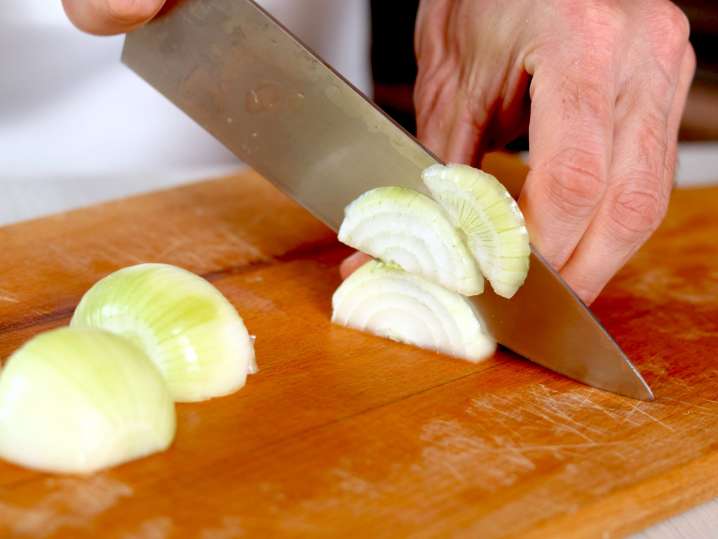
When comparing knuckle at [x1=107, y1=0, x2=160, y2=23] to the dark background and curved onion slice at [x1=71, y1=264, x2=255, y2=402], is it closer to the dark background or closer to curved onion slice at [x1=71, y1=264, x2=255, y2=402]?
curved onion slice at [x1=71, y1=264, x2=255, y2=402]

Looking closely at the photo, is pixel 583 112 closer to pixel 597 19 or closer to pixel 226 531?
pixel 597 19

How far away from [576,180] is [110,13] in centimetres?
62

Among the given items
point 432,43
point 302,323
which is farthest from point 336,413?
point 432,43

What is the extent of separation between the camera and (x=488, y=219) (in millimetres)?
1261

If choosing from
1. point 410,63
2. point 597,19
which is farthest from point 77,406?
point 410,63

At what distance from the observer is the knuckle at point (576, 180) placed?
1306 mm

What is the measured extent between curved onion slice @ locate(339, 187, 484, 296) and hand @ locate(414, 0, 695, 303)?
0.11 m

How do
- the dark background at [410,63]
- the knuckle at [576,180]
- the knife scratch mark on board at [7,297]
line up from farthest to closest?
the dark background at [410,63] < the knife scratch mark on board at [7,297] < the knuckle at [576,180]

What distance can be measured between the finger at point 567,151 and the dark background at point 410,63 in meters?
1.57

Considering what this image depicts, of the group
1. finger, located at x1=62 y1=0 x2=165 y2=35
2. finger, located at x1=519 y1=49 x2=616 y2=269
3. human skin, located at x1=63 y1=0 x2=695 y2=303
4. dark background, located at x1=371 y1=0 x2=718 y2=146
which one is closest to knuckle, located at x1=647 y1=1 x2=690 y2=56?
human skin, located at x1=63 y1=0 x2=695 y2=303

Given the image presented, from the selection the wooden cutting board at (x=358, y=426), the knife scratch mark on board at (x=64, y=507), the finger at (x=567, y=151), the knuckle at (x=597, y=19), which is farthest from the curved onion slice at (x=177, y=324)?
the knuckle at (x=597, y=19)

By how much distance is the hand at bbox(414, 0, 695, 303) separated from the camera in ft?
4.35

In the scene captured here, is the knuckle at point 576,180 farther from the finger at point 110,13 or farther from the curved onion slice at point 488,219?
the finger at point 110,13

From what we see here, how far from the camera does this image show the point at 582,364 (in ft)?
4.37
